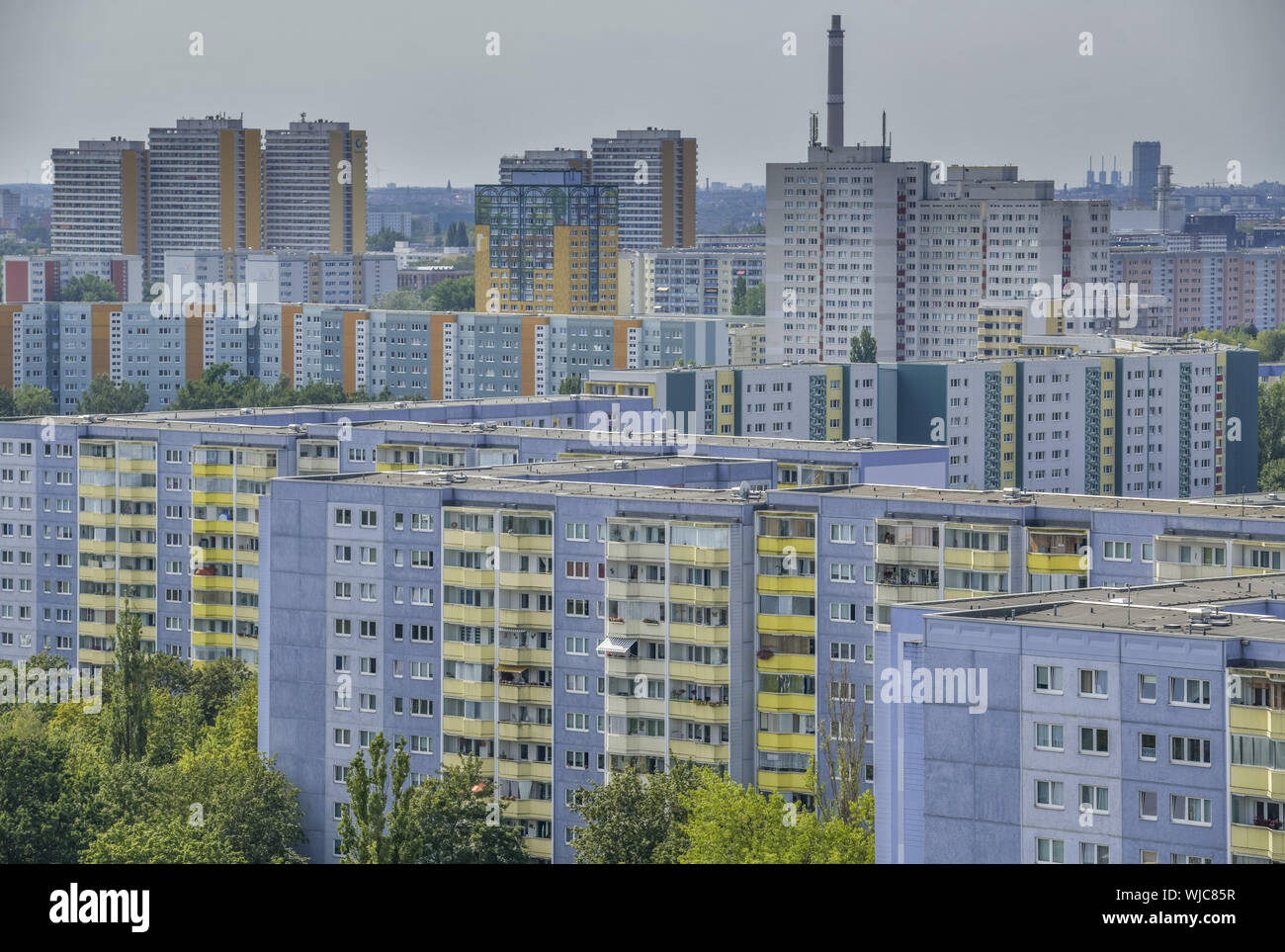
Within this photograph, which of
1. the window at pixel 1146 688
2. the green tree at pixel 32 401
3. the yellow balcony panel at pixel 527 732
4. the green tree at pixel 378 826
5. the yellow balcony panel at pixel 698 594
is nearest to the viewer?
the window at pixel 1146 688

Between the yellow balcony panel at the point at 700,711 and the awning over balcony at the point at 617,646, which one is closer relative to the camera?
the yellow balcony panel at the point at 700,711

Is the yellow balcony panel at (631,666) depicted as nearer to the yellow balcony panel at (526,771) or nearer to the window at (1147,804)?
the yellow balcony panel at (526,771)

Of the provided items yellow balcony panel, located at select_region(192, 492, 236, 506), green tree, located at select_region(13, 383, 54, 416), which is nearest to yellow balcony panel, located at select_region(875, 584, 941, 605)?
yellow balcony panel, located at select_region(192, 492, 236, 506)

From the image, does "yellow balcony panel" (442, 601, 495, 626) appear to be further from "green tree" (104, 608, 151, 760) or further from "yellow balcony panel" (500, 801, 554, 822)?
"green tree" (104, 608, 151, 760)

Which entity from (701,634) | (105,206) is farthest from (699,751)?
(105,206)

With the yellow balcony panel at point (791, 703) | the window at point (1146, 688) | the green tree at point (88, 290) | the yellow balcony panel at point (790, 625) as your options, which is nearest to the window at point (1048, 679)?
the window at point (1146, 688)

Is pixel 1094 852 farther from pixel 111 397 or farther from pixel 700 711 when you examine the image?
pixel 111 397
